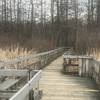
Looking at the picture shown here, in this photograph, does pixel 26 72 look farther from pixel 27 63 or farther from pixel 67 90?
pixel 27 63

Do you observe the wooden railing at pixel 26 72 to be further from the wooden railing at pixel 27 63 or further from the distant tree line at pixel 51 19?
the distant tree line at pixel 51 19

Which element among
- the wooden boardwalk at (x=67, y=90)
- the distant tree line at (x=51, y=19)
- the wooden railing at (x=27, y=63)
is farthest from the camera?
the distant tree line at (x=51, y=19)

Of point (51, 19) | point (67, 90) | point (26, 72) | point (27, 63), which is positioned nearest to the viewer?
point (26, 72)

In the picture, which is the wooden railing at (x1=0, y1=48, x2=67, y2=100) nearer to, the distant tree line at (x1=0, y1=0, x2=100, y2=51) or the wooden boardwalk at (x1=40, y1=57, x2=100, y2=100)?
the wooden boardwalk at (x1=40, y1=57, x2=100, y2=100)

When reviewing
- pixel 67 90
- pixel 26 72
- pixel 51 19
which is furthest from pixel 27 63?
pixel 51 19

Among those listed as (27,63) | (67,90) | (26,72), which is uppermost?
(26,72)

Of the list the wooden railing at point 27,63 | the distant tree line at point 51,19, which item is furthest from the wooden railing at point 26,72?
the distant tree line at point 51,19

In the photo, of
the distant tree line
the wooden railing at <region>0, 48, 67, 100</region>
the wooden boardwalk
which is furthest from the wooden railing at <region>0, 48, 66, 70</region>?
the distant tree line

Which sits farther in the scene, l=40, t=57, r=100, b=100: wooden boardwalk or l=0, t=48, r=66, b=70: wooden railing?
l=0, t=48, r=66, b=70: wooden railing

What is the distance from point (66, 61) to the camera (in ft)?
52.4

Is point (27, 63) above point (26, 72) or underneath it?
underneath

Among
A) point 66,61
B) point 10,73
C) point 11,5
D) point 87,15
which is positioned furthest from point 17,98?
point 11,5

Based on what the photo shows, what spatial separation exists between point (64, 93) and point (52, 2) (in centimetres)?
4800

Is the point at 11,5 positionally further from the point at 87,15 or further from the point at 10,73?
the point at 10,73
